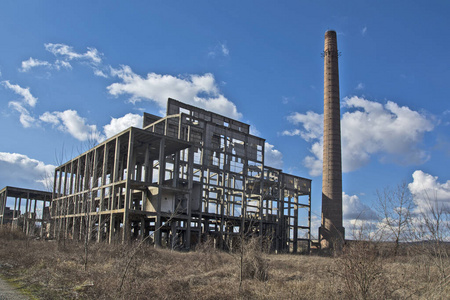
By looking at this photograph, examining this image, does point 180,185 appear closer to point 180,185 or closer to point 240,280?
point 180,185

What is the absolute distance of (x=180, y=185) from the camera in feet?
117

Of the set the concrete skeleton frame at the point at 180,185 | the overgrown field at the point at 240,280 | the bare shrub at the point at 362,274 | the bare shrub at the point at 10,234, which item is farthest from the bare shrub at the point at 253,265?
the bare shrub at the point at 10,234

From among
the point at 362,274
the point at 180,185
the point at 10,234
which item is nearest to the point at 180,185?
the point at 180,185

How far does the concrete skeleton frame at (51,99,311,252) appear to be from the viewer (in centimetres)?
3281

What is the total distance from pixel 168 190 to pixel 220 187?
7521 millimetres

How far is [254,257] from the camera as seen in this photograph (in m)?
14.1

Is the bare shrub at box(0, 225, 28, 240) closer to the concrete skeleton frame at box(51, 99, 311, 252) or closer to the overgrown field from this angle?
the concrete skeleton frame at box(51, 99, 311, 252)

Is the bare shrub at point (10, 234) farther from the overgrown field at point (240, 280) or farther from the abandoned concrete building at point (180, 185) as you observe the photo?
the overgrown field at point (240, 280)

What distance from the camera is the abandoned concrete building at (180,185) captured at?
32781 mm

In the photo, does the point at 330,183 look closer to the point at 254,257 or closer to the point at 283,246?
the point at 283,246

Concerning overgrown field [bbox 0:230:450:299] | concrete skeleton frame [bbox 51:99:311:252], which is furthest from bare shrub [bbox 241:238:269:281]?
concrete skeleton frame [bbox 51:99:311:252]

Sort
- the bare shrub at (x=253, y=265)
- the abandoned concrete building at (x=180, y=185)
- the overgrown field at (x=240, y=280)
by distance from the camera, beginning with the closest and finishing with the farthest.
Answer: the overgrown field at (x=240, y=280)
the bare shrub at (x=253, y=265)
the abandoned concrete building at (x=180, y=185)

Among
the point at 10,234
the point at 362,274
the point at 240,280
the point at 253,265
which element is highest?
the point at 362,274

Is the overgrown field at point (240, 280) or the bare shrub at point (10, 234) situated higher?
the overgrown field at point (240, 280)
